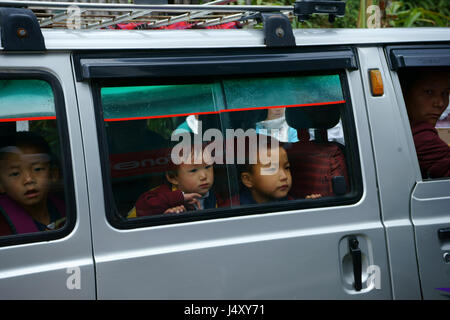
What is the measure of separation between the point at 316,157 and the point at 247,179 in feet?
1.32

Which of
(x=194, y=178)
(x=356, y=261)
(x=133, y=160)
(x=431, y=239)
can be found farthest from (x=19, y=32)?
(x=431, y=239)

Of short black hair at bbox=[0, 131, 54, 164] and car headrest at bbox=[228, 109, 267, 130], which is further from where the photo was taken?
car headrest at bbox=[228, 109, 267, 130]

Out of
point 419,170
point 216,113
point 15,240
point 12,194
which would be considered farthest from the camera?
point 419,170

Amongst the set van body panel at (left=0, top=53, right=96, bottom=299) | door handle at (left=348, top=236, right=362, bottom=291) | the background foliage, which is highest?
the background foliage

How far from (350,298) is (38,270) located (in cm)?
142

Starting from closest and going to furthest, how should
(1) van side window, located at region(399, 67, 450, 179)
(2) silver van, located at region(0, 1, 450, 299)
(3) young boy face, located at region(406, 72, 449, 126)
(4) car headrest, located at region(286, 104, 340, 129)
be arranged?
(2) silver van, located at region(0, 1, 450, 299) → (4) car headrest, located at region(286, 104, 340, 129) → (1) van side window, located at region(399, 67, 450, 179) → (3) young boy face, located at region(406, 72, 449, 126)

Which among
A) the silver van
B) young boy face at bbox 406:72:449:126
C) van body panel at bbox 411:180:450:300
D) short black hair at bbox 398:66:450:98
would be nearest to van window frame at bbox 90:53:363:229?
the silver van

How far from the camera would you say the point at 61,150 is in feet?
7.65

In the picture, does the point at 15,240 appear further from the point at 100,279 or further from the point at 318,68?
the point at 318,68

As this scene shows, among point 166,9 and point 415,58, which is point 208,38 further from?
point 415,58

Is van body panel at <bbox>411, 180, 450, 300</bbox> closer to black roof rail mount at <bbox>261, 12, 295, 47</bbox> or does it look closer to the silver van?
the silver van

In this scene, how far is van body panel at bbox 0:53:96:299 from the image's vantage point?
2.21 meters

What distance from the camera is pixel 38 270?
2.23 m
